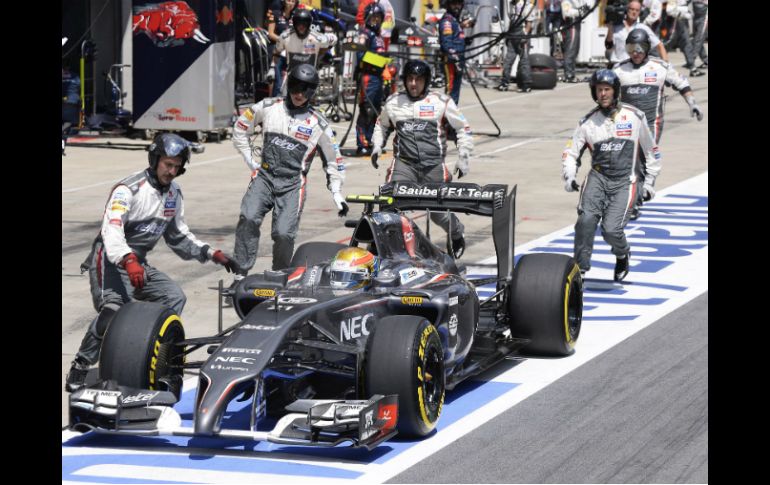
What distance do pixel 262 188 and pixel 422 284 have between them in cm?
350

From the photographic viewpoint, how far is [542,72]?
31750 millimetres

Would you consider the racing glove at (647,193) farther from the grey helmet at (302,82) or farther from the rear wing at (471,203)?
the grey helmet at (302,82)

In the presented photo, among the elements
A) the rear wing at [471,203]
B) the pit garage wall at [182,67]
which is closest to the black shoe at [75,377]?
the rear wing at [471,203]

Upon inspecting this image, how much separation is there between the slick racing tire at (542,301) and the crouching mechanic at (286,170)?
2.49m

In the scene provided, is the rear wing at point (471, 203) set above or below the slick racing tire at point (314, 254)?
above

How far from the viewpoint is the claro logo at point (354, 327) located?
30.3 ft

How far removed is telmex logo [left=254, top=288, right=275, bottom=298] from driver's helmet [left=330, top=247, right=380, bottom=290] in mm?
383

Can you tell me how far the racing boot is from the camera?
991 centimetres

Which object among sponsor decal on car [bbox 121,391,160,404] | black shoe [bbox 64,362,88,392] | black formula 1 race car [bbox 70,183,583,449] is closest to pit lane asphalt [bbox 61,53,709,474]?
black shoe [bbox 64,362,88,392]

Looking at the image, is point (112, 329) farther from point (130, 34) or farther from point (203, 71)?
point (130, 34)

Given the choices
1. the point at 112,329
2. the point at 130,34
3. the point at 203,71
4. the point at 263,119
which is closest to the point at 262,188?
the point at 263,119

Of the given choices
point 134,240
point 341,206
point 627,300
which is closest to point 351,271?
point 134,240

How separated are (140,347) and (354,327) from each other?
1.31m

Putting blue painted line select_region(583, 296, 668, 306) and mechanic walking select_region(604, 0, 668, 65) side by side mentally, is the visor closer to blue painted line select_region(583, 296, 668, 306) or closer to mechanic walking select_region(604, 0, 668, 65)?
blue painted line select_region(583, 296, 668, 306)
